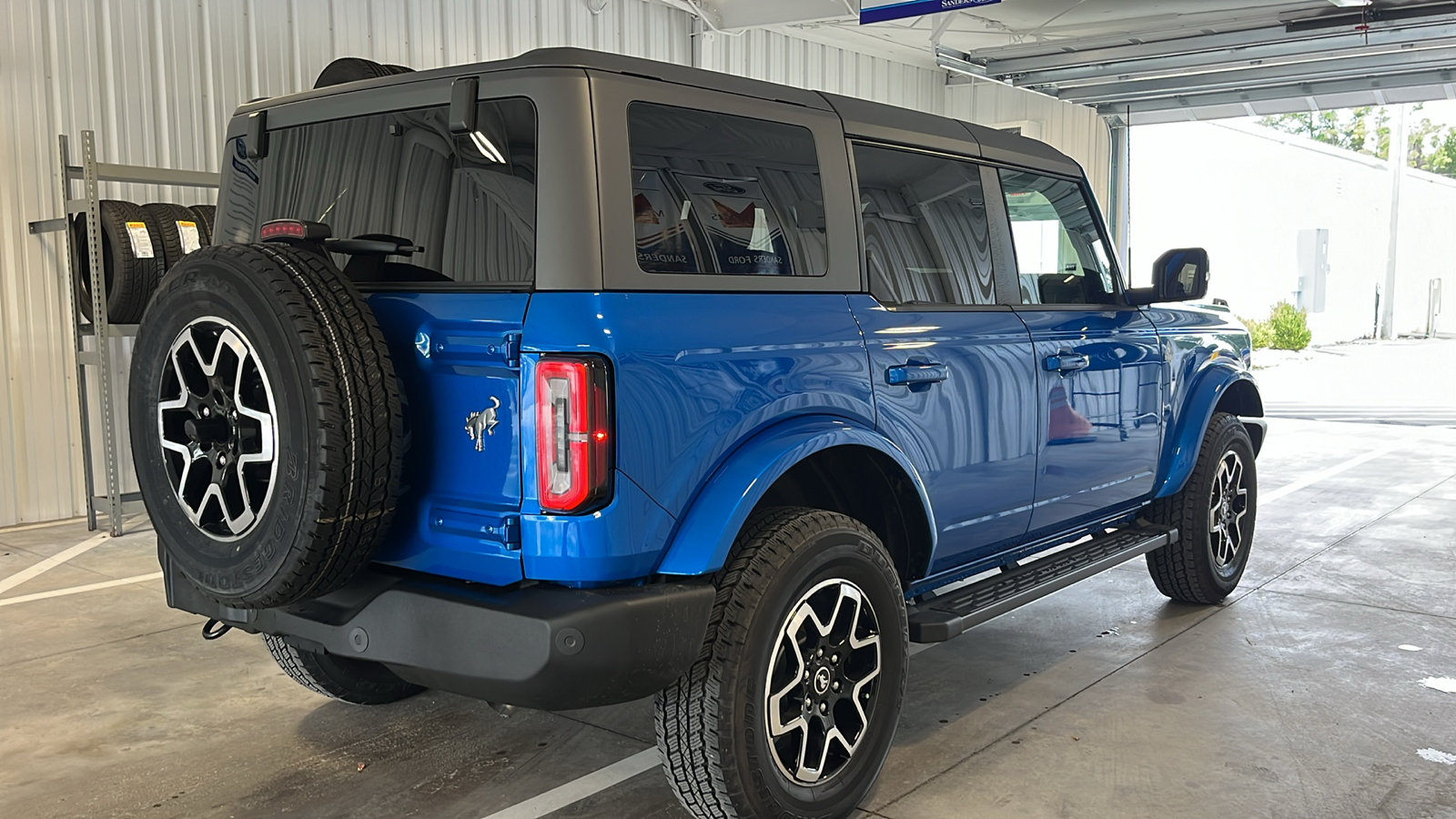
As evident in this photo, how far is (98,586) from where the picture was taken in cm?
568

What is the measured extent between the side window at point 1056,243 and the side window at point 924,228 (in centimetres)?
23

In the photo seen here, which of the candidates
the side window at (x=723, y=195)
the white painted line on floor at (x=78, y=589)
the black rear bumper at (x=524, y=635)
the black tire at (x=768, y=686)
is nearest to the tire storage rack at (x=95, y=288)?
the white painted line on floor at (x=78, y=589)

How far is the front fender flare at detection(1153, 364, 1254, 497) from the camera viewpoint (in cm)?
470

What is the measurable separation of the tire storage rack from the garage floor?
1.62m

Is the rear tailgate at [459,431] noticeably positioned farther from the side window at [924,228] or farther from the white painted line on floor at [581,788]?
the side window at [924,228]

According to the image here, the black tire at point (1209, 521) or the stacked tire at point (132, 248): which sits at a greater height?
the stacked tire at point (132, 248)

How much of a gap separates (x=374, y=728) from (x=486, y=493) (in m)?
1.54

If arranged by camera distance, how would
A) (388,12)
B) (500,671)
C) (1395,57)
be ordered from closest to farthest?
1. (500,671)
2. (388,12)
3. (1395,57)

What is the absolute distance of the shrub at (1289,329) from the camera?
24609mm

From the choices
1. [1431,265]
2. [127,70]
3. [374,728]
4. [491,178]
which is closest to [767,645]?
[491,178]

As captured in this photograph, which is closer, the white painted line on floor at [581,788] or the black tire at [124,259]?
the white painted line on floor at [581,788]

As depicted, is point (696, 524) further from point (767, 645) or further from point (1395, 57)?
point (1395, 57)

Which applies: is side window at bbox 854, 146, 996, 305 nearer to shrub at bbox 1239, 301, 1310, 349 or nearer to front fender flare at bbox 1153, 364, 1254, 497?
front fender flare at bbox 1153, 364, 1254, 497

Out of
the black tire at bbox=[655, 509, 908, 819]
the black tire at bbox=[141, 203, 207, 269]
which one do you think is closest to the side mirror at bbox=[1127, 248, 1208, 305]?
the black tire at bbox=[655, 509, 908, 819]
